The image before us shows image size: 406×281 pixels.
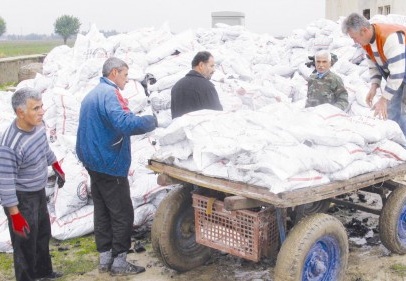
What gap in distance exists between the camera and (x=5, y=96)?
9148 mm

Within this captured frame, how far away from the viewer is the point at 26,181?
3930mm

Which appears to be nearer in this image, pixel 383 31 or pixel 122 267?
pixel 122 267

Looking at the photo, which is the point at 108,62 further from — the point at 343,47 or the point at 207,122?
the point at 343,47

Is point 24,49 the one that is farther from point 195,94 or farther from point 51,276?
point 51,276

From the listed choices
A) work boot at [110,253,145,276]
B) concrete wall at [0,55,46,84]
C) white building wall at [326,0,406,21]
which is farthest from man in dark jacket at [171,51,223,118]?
white building wall at [326,0,406,21]

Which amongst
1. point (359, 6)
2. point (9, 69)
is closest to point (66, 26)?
point (359, 6)

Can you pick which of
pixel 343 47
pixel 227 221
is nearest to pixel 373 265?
pixel 227 221

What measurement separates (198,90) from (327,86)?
50.3 inches

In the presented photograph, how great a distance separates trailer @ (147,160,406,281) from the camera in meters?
3.51

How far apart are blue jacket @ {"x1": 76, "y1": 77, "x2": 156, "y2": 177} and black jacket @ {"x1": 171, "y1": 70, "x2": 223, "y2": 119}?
1.03 metres

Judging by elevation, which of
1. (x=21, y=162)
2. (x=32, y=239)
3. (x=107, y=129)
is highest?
(x=107, y=129)

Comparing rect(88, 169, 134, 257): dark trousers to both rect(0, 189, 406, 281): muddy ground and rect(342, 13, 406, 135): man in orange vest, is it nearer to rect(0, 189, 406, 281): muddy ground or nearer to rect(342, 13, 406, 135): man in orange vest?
rect(0, 189, 406, 281): muddy ground

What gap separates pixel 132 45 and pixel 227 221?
240 inches

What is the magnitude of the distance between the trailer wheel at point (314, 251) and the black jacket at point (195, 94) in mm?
1824
